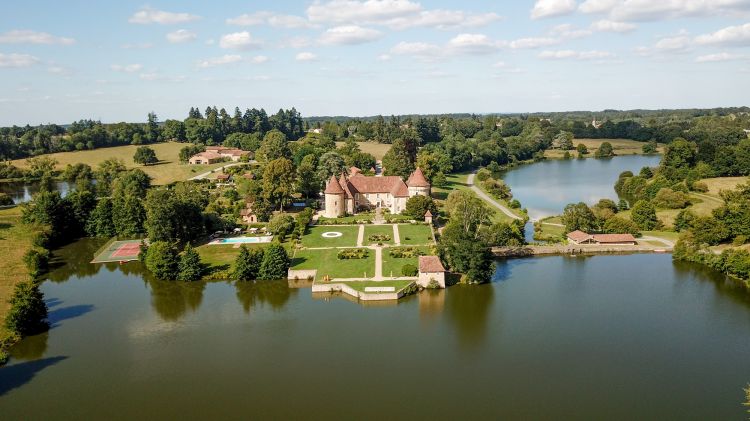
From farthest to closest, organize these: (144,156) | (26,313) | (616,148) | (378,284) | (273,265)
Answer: (616,148), (144,156), (273,265), (378,284), (26,313)

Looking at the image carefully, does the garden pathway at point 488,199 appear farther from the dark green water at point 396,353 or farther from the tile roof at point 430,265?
the tile roof at point 430,265

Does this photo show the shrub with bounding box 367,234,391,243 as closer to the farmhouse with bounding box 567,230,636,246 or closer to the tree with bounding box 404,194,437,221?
the tree with bounding box 404,194,437,221

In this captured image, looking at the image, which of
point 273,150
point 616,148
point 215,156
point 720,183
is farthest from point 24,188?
point 616,148

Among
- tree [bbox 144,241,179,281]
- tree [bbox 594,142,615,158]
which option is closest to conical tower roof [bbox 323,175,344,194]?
tree [bbox 144,241,179,281]

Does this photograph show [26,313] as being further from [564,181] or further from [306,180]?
[564,181]

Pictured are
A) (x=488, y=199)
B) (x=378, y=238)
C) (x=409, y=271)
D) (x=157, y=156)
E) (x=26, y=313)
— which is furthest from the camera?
(x=157, y=156)
